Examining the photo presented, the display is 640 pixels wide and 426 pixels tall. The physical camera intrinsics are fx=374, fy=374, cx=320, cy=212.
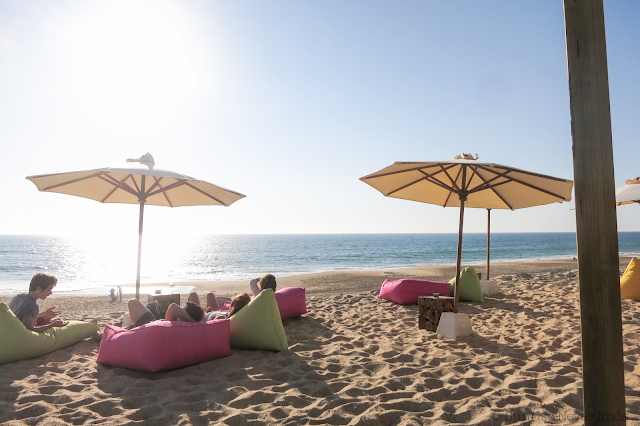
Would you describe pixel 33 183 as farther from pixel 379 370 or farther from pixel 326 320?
pixel 379 370

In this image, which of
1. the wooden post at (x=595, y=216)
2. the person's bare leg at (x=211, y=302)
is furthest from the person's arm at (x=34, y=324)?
the wooden post at (x=595, y=216)

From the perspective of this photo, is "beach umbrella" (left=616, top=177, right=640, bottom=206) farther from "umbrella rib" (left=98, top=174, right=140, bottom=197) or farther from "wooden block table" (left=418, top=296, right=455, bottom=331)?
"umbrella rib" (left=98, top=174, right=140, bottom=197)

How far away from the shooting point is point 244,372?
3.44m

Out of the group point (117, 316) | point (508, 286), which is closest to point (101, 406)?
point (117, 316)

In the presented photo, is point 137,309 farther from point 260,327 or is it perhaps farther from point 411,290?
point 411,290

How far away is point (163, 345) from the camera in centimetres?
343

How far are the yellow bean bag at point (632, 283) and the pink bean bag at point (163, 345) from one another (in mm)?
7005

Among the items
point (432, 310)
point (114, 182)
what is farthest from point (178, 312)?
point (432, 310)

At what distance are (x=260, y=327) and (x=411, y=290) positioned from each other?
12.1 feet

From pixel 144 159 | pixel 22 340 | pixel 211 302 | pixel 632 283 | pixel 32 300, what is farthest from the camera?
pixel 632 283

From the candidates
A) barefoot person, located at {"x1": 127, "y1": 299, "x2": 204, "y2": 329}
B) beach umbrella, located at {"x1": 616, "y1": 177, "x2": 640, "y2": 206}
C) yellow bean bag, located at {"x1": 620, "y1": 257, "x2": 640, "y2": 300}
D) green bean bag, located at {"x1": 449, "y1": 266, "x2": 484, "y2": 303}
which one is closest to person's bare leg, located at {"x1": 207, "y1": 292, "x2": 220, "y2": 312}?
barefoot person, located at {"x1": 127, "y1": 299, "x2": 204, "y2": 329}

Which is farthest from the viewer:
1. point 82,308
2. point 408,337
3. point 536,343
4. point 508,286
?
point 82,308

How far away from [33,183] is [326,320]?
4.52m

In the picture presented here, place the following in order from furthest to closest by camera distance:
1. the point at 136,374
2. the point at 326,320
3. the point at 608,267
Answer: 1. the point at 326,320
2. the point at 136,374
3. the point at 608,267
